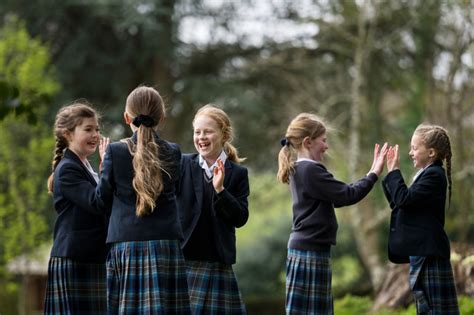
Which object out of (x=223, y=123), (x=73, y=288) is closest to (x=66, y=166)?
(x=73, y=288)

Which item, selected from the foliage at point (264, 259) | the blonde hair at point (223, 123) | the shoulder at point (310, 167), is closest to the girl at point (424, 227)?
the shoulder at point (310, 167)

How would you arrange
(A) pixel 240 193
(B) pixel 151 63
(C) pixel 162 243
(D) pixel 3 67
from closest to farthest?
(C) pixel 162 243 → (A) pixel 240 193 → (D) pixel 3 67 → (B) pixel 151 63

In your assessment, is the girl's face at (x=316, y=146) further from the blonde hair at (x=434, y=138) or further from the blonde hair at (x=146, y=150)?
the blonde hair at (x=146, y=150)

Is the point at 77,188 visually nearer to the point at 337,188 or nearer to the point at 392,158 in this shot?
the point at 337,188

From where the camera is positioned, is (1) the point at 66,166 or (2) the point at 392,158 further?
(2) the point at 392,158

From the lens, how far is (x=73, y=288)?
5281 mm

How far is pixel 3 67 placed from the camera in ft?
45.8

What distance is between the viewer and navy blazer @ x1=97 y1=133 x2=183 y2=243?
5020 millimetres

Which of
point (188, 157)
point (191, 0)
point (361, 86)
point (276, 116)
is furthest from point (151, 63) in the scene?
point (188, 157)

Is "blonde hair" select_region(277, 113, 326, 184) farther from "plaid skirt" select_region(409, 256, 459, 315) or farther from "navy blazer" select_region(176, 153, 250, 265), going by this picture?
"plaid skirt" select_region(409, 256, 459, 315)

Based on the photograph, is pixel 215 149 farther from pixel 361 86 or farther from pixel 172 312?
pixel 361 86

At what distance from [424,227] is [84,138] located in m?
2.28

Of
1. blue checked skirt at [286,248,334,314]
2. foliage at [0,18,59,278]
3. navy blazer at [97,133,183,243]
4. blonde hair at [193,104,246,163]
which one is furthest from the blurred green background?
navy blazer at [97,133,183,243]

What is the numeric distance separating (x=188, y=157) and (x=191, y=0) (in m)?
8.92
